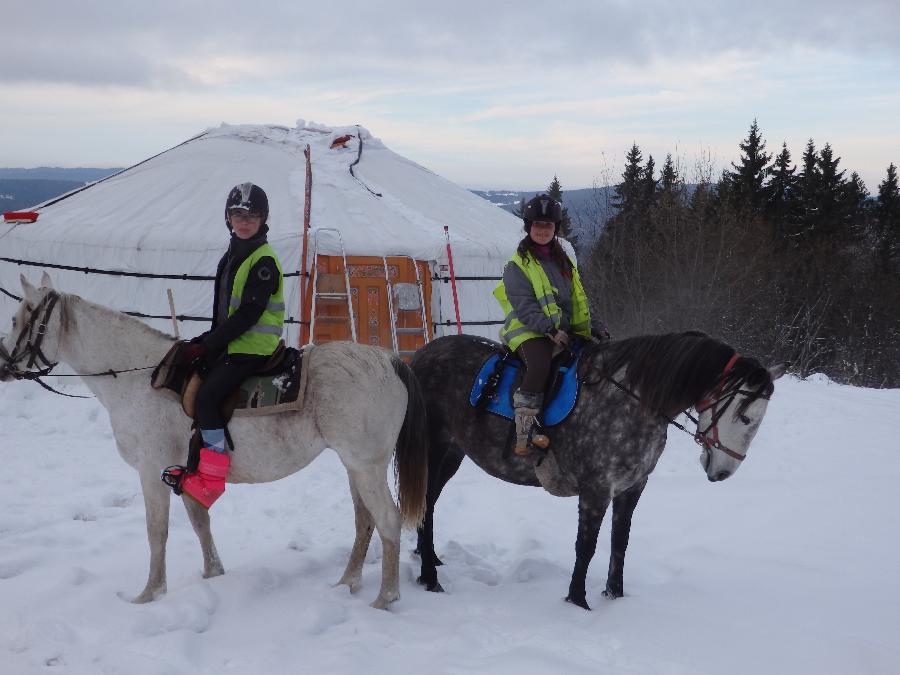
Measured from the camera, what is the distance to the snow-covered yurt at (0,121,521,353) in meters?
8.10

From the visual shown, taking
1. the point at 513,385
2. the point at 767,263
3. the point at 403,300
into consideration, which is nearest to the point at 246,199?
the point at 513,385

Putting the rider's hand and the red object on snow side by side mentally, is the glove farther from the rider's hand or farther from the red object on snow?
the red object on snow

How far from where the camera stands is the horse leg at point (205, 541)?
361 centimetres

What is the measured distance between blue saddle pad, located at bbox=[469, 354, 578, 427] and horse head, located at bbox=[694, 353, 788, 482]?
0.62 m

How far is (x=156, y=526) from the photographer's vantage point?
11.1 feet

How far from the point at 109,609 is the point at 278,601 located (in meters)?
0.73

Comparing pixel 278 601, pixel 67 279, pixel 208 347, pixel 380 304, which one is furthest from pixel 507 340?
pixel 67 279

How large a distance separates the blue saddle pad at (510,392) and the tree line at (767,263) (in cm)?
1566

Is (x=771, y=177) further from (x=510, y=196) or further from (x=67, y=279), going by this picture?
(x=510, y=196)

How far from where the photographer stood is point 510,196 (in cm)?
5778

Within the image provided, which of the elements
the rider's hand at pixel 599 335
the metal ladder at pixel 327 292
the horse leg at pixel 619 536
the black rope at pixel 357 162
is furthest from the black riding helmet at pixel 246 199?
the black rope at pixel 357 162

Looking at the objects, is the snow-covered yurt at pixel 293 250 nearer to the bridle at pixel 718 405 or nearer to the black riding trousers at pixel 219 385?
the black riding trousers at pixel 219 385

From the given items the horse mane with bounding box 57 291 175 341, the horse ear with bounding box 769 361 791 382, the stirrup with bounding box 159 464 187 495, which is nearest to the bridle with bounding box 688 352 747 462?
the horse ear with bounding box 769 361 791 382

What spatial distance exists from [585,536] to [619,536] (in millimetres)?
269
